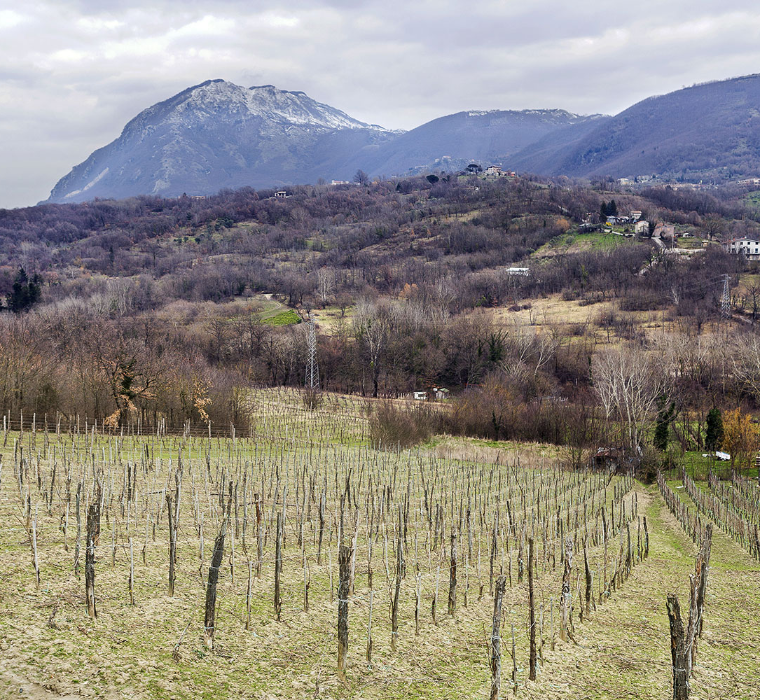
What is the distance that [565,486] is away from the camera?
3198 centimetres

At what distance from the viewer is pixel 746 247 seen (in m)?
120

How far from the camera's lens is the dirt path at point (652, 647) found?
1062 cm

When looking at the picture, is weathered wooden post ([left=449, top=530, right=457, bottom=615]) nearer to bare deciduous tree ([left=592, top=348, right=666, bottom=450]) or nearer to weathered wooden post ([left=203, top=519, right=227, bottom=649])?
weathered wooden post ([left=203, top=519, right=227, bottom=649])

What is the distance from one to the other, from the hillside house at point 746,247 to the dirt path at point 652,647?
11430cm

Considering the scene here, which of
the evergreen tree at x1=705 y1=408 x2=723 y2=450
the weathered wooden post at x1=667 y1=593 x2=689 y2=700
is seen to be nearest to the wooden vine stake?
the weathered wooden post at x1=667 y1=593 x2=689 y2=700

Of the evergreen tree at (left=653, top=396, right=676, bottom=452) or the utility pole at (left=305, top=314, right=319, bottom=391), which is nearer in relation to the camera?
the evergreen tree at (left=653, top=396, right=676, bottom=452)

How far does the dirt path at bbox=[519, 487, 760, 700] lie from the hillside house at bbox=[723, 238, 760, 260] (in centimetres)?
11430

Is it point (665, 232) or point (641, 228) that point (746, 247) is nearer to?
point (665, 232)

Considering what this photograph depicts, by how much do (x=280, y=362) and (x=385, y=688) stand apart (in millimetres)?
68707

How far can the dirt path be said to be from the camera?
10.6m

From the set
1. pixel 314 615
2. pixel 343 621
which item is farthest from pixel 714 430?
pixel 343 621

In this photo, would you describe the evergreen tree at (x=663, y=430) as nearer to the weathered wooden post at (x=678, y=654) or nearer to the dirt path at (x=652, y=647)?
the dirt path at (x=652, y=647)

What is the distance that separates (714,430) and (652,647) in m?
39.6

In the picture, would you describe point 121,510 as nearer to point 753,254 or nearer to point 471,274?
point 471,274
